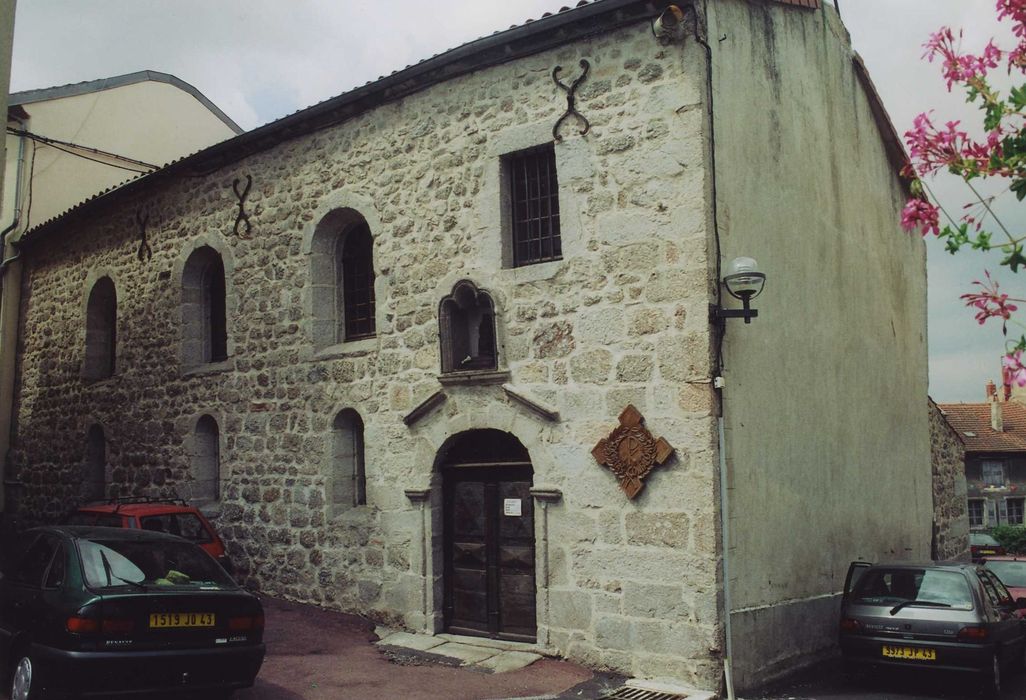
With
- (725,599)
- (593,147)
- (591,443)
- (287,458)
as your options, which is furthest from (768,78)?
(287,458)

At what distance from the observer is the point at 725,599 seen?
28.7 feet

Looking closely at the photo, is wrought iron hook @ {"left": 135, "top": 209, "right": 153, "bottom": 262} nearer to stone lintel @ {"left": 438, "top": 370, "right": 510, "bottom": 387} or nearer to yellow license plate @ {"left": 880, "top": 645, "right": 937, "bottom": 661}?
stone lintel @ {"left": 438, "top": 370, "right": 510, "bottom": 387}

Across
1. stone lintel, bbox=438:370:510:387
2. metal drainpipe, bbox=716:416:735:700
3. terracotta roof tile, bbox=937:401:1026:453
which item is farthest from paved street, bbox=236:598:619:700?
terracotta roof tile, bbox=937:401:1026:453

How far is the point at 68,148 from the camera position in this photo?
1873 cm

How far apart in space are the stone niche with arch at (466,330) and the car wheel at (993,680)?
5756mm

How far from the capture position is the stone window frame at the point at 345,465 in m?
11.9

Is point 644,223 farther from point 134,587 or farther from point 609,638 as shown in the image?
point 134,587

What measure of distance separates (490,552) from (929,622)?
450 cm

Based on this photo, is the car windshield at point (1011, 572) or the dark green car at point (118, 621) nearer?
the dark green car at point (118, 621)

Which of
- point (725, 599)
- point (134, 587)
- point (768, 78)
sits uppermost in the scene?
point (768, 78)

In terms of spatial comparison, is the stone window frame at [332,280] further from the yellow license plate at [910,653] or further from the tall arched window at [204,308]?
the yellow license plate at [910,653]

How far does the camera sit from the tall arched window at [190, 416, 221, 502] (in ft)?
45.9

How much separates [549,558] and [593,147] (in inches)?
168

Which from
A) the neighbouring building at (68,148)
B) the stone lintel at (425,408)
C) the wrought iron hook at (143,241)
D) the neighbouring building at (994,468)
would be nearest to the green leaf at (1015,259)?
the stone lintel at (425,408)
